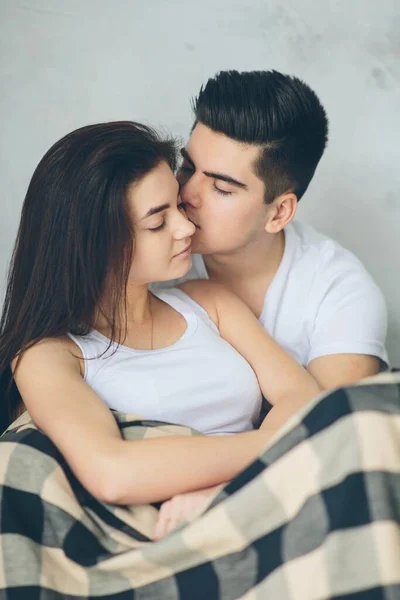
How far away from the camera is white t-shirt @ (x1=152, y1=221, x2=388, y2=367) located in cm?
155

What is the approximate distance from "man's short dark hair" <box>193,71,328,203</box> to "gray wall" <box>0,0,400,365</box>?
0.42m

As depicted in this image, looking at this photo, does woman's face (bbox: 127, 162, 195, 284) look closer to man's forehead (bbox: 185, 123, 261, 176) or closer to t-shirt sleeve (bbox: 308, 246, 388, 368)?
man's forehead (bbox: 185, 123, 261, 176)

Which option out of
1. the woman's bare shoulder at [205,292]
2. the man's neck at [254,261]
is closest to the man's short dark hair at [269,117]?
the man's neck at [254,261]

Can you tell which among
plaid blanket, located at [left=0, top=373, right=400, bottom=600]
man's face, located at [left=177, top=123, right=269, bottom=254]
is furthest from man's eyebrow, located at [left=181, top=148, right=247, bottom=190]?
plaid blanket, located at [left=0, top=373, right=400, bottom=600]

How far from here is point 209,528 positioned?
983mm

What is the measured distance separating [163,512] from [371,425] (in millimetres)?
372

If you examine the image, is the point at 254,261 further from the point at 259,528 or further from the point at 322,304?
the point at 259,528

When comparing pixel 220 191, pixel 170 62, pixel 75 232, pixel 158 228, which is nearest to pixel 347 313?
pixel 220 191

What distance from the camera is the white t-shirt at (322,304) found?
5.09 ft

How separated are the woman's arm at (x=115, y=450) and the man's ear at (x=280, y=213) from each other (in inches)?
22.2

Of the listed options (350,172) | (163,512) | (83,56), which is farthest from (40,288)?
(350,172)

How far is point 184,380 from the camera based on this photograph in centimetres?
137

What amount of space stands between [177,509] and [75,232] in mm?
504

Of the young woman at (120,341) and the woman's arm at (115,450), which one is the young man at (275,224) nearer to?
the young woman at (120,341)
